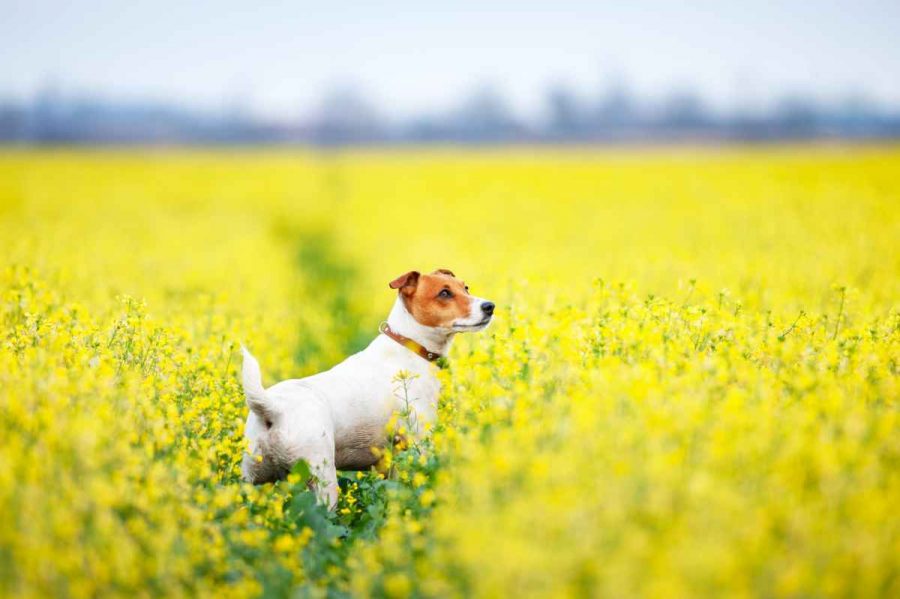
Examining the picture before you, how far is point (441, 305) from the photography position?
Result: 5711 millimetres

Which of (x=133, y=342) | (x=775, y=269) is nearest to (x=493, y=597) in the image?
(x=133, y=342)

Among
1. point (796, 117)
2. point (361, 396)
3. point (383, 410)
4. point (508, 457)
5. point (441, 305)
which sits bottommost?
point (383, 410)

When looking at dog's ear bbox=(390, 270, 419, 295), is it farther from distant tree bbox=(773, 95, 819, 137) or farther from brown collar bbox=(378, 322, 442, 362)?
distant tree bbox=(773, 95, 819, 137)

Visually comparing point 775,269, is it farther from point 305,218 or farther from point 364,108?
point 364,108

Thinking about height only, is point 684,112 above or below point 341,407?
above

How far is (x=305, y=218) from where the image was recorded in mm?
27031

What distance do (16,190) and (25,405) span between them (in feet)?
103

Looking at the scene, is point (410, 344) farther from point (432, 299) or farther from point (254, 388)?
point (254, 388)

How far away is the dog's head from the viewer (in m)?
5.67

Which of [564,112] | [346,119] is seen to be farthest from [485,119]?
[346,119]

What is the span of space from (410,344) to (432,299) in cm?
41

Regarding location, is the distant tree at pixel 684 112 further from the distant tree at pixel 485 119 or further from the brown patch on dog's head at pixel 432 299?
the brown patch on dog's head at pixel 432 299

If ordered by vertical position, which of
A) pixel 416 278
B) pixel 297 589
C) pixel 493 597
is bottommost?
pixel 297 589

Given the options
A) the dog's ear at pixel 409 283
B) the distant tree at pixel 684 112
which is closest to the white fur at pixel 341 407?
the dog's ear at pixel 409 283
